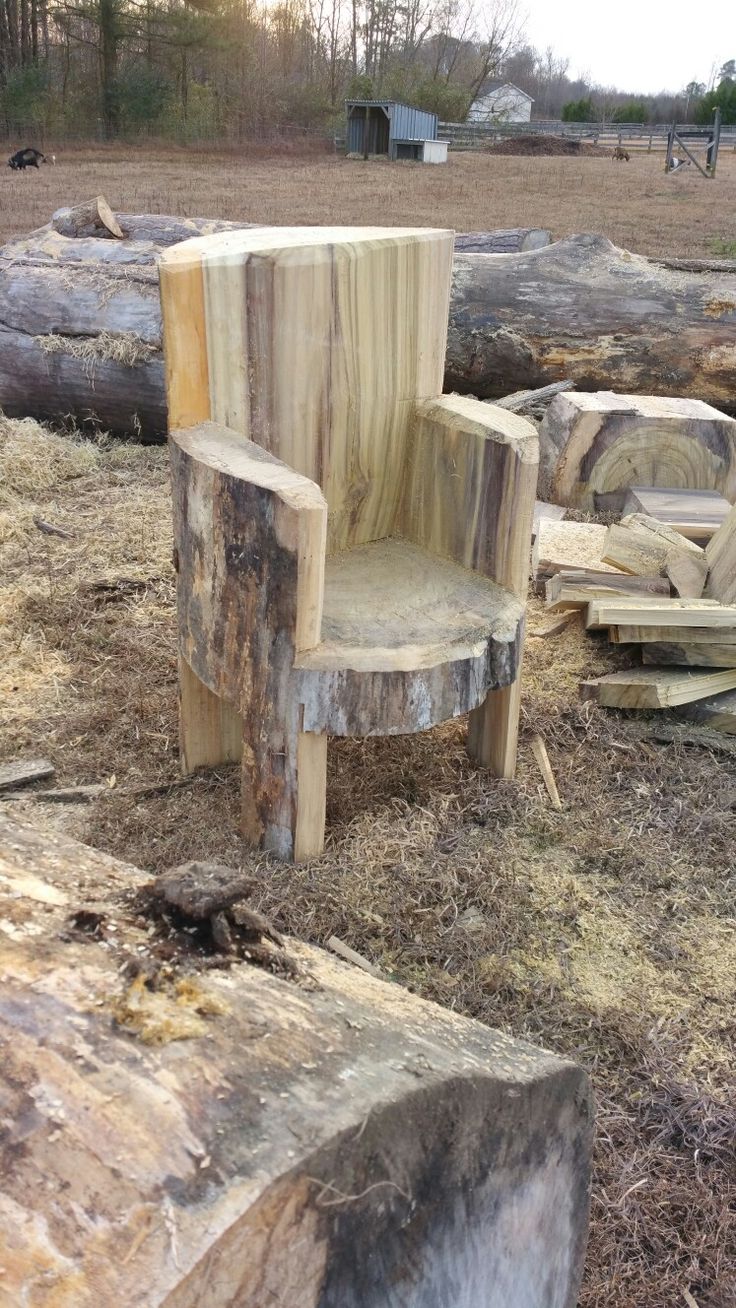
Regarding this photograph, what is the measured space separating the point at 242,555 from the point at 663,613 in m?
1.44

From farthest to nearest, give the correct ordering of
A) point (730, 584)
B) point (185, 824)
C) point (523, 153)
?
1. point (523, 153)
2. point (730, 584)
3. point (185, 824)

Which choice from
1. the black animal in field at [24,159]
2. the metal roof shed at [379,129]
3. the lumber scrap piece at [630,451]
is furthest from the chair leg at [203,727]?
the metal roof shed at [379,129]

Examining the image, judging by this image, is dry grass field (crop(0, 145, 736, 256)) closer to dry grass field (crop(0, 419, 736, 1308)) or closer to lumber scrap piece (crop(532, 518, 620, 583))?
lumber scrap piece (crop(532, 518, 620, 583))

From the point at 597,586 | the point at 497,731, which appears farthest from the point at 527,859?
the point at 597,586

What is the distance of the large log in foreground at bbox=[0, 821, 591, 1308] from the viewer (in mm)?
759

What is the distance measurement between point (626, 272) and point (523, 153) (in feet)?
62.2

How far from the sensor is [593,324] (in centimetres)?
592

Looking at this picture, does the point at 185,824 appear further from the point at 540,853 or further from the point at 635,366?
the point at 635,366

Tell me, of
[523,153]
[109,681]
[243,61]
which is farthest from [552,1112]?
[523,153]

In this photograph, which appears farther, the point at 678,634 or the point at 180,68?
the point at 180,68

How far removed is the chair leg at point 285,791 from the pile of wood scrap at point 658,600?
45.5 inches

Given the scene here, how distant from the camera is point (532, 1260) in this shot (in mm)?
1098

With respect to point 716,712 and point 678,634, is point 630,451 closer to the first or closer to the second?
point 678,634

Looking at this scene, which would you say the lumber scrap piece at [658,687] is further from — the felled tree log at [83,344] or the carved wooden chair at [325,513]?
the felled tree log at [83,344]
